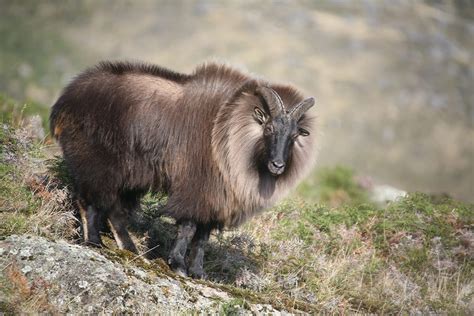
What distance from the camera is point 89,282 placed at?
6289 millimetres

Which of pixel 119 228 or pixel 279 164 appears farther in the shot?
pixel 119 228

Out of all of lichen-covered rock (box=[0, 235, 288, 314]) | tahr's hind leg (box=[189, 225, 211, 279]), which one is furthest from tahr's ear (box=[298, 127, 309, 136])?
lichen-covered rock (box=[0, 235, 288, 314])

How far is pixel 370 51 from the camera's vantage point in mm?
115125

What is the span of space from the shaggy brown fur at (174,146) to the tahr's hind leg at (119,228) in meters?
0.02

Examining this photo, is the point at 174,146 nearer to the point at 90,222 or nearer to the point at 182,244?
the point at 182,244

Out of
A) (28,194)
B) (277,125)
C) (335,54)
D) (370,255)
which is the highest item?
(335,54)

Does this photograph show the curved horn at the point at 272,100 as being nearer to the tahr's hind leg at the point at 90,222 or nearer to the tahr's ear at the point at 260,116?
the tahr's ear at the point at 260,116

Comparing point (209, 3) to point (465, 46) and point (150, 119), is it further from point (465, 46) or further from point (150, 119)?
point (150, 119)

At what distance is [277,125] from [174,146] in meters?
1.15

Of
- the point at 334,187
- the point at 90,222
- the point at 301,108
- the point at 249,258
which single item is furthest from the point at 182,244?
the point at 334,187

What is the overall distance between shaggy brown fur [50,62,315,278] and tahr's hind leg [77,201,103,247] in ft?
0.05

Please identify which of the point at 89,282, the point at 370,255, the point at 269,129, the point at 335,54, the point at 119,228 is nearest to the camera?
the point at 89,282

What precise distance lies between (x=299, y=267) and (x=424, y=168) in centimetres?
7332

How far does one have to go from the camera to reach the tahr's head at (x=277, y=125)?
25.9 feet
